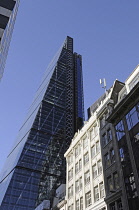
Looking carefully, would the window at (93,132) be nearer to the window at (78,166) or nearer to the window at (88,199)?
the window at (78,166)

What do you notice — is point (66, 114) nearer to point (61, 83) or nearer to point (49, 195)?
A: point (61, 83)

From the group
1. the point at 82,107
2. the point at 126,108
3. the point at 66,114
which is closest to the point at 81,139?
the point at 126,108

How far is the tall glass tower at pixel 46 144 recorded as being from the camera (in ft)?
334

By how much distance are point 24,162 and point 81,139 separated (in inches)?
2835

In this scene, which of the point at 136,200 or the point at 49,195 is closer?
the point at 136,200

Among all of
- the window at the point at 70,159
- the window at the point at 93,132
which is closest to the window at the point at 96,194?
the window at the point at 93,132

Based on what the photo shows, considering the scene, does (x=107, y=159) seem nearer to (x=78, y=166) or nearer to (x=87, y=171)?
(x=87, y=171)

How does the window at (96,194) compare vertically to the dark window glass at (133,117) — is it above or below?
below

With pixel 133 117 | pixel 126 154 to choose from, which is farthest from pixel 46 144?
pixel 133 117

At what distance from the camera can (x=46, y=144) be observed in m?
120

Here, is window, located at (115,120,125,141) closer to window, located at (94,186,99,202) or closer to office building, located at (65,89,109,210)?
office building, located at (65,89,109,210)

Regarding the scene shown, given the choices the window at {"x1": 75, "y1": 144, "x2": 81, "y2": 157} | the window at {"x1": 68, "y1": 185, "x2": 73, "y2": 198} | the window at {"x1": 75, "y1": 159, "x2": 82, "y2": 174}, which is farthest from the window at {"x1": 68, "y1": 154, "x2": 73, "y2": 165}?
the window at {"x1": 68, "y1": 185, "x2": 73, "y2": 198}

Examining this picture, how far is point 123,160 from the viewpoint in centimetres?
2902

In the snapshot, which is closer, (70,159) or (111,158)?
(111,158)
